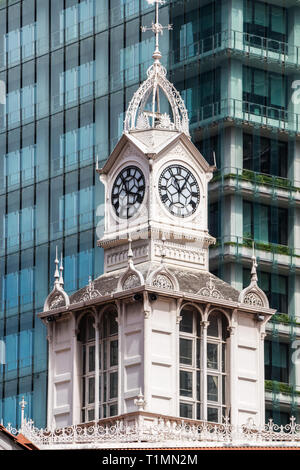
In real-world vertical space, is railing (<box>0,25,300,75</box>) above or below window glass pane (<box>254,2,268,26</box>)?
below

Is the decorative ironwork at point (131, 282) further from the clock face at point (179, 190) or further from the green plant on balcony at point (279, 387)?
the green plant on balcony at point (279, 387)

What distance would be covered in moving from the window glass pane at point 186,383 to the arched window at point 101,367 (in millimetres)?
2538

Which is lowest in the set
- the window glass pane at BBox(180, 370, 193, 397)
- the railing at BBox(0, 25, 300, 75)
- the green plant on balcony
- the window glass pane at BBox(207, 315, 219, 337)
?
the window glass pane at BBox(180, 370, 193, 397)

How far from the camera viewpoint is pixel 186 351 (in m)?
87.1

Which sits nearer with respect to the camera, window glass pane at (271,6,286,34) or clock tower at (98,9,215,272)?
clock tower at (98,9,215,272)

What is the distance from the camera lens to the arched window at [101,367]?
8762 cm

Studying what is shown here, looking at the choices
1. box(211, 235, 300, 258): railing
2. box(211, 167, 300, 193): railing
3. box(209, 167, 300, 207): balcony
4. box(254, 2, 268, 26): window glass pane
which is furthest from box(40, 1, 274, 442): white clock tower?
box(254, 2, 268, 26): window glass pane

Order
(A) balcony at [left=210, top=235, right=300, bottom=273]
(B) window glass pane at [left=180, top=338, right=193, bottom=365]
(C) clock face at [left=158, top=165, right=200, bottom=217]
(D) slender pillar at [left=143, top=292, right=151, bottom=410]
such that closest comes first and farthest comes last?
1. (D) slender pillar at [left=143, top=292, right=151, bottom=410]
2. (B) window glass pane at [left=180, top=338, right=193, bottom=365]
3. (C) clock face at [left=158, top=165, right=200, bottom=217]
4. (A) balcony at [left=210, top=235, right=300, bottom=273]

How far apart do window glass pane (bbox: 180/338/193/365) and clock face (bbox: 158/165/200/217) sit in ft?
17.2

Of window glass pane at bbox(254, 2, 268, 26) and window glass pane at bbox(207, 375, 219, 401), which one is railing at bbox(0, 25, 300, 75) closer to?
window glass pane at bbox(254, 2, 268, 26)

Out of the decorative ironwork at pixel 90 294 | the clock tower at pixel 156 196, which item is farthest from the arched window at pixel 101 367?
the clock tower at pixel 156 196

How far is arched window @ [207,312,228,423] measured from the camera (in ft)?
287
